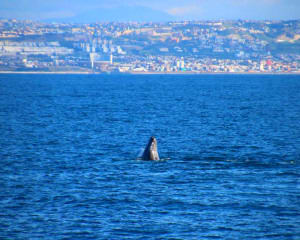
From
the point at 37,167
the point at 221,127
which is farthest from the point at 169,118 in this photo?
the point at 37,167

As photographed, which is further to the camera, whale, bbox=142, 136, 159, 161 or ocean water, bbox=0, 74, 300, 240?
whale, bbox=142, 136, 159, 161

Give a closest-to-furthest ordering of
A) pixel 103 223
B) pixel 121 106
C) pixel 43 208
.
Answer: pixel 103 223, pixel 43 208, pixel 121 106

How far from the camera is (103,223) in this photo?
26.4 metres

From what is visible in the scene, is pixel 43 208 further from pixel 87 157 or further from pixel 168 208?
pixel 87 157

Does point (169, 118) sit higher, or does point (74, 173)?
point (74, 173)

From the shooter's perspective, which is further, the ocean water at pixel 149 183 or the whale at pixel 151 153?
the whale at pixel 151 153

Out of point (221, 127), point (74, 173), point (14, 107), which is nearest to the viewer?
point (74, 173)

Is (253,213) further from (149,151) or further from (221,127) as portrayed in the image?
(221,127)

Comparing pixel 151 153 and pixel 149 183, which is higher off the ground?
pixel 149 183

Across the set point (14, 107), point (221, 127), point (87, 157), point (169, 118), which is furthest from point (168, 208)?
point (14, 107)

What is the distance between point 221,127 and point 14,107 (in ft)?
147

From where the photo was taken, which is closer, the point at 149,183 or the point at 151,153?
the point at 149,183

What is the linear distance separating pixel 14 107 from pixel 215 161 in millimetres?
63444

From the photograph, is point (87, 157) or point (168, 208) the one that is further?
point (87, 157)
